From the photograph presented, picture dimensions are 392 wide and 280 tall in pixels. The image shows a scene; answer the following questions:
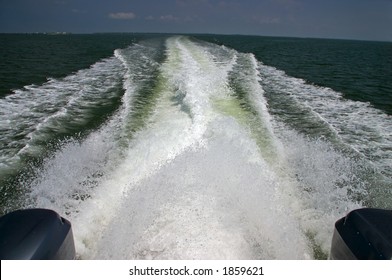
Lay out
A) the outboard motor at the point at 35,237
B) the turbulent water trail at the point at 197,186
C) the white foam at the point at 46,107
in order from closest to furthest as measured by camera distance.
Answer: the outboard motor at the point at 35,237, the turbulent water trail at the point at 197,186, the white foam at the point at 46,107

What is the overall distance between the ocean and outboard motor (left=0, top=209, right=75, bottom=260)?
1.09m

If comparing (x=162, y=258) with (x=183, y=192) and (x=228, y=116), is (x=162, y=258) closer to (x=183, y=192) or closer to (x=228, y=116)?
(x=183, y=192)

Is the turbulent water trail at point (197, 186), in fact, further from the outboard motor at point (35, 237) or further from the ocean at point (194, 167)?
the outboard motor at point (35, 237)

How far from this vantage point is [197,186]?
6.64m

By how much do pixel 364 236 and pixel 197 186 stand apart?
10.8 feet

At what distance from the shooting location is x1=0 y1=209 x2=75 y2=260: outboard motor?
148 inches

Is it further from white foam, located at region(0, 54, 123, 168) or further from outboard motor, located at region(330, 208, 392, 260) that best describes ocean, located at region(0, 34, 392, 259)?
outboard motor, located at region(330, 208, 392, 260)

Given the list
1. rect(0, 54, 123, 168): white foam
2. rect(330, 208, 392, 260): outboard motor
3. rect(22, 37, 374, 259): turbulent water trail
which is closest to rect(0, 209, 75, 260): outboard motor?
rect(22, 37, 374, 259): turbulent water trail

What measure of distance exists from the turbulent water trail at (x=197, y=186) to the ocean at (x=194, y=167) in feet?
0.08

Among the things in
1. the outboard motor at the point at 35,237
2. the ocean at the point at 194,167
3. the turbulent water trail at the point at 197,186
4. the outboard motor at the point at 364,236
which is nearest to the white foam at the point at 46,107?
the ocean at the point at 194,167

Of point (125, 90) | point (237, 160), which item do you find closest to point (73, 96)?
point (125, 90)

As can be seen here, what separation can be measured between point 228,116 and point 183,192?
16.5 ft

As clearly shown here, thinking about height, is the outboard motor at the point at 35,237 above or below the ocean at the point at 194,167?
above

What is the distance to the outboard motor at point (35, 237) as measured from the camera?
376 centimetres
